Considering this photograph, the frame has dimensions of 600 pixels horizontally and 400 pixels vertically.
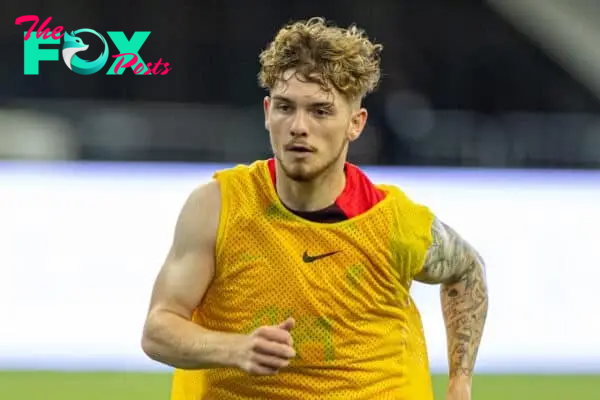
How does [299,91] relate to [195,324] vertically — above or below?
above

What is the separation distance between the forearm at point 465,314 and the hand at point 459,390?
0.07ft

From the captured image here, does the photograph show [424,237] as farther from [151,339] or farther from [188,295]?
[151,339]

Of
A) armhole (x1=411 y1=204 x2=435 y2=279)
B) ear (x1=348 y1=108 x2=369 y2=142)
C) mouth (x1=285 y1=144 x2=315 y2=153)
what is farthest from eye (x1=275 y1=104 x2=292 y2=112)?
armhole (x1=411 y1=204 x2=435 y2=279)

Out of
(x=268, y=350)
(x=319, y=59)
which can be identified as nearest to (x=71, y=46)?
(x=319, y=59)

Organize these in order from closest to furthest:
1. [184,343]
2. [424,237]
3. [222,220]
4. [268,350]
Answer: [268,350] < [184,343] < [222,220] < [424,237]

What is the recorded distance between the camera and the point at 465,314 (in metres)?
4.12

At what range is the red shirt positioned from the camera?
3887mm

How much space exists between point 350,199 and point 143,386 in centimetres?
412

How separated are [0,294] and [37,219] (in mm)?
486

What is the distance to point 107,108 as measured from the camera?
8.69 m

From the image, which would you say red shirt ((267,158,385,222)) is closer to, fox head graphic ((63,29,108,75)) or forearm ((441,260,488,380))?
forearm ((441,260,488,380))

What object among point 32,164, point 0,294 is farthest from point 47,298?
point 32,164

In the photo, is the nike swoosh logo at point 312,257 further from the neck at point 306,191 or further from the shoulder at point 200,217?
the shoulder at point 200,217

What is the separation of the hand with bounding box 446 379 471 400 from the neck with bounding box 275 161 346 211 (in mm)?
683
